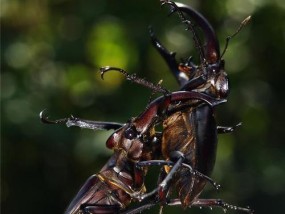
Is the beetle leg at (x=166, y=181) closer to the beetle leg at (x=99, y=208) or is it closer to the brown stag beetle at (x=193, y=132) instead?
the brown stag beetle at (x=193, y=132)

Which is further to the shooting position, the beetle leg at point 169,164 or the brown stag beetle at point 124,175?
the brown stag beetle at point 124,175

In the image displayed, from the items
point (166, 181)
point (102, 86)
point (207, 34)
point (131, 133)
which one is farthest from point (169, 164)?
point (102, 86)

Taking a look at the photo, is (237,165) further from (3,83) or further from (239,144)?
(3,83)

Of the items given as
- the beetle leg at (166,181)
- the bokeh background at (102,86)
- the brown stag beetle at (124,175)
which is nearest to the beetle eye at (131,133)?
the brown stag beetle at (124,175)

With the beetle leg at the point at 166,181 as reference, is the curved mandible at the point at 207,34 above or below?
above

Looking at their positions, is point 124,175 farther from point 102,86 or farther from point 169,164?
point 102,86

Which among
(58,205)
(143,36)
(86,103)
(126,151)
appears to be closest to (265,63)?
(143,36)
